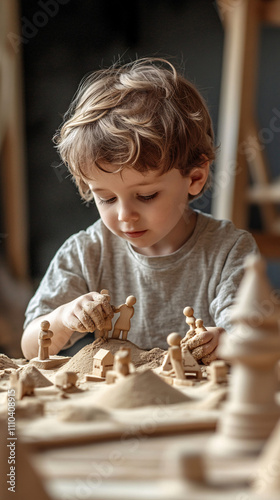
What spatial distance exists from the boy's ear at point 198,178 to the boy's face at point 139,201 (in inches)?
1.8

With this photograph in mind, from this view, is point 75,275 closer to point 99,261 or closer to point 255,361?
point 99,261

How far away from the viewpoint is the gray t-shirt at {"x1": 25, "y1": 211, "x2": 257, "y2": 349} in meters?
1.47

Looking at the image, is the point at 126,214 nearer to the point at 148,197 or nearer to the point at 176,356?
the point at 148,197

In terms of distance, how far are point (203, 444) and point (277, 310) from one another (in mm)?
141

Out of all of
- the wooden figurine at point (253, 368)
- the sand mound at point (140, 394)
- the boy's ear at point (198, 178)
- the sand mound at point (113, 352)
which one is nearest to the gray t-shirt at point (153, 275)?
the boy's ear at point (198, 178)

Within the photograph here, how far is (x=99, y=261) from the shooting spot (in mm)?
1588

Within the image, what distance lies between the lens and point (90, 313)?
107 centimetres

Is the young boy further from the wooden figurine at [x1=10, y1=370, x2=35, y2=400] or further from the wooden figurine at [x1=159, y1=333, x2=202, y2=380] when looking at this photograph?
the wooden figurine at [x1=10, y1=370, x2=35, y2=400]

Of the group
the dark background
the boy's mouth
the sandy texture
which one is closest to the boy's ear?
the boy's mouth

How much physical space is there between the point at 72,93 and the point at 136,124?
184 cm

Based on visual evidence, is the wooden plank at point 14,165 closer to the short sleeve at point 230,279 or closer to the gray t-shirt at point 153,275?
the gray t-shirt at point 153,275

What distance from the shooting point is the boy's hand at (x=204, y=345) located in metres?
1.03

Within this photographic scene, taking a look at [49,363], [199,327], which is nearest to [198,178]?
[199,327]

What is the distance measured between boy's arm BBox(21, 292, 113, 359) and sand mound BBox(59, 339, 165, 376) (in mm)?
40
